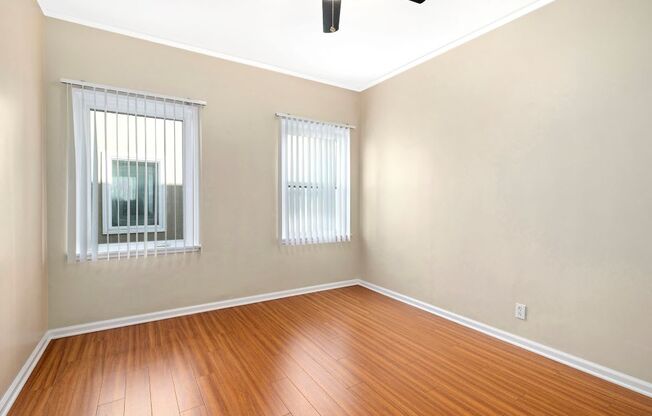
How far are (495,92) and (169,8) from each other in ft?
9.51

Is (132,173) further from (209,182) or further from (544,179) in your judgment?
(544,179)

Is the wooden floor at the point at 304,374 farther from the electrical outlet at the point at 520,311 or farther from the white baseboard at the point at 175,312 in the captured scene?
the electrical outlet at the point at 520,311

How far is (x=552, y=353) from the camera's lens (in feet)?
7.93

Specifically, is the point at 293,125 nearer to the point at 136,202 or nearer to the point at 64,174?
the point at 136,202

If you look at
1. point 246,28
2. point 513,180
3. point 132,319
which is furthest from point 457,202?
point 132,319

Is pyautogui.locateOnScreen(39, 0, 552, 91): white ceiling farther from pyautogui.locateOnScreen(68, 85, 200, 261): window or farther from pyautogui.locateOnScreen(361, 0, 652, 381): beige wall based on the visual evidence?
pyautogui.locateOnScreen(68, 85, 200, 261): window

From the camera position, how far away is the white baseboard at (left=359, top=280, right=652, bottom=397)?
2.03m

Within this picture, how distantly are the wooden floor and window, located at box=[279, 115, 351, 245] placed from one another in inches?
48.3

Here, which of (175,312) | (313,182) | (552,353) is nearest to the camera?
(552,353)

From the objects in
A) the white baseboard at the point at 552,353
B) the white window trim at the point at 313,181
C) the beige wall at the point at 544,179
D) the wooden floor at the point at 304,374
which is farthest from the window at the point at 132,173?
the white baseboard at the point at 552,353

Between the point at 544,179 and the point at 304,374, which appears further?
the point at 544,179

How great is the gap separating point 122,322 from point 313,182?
2490 mm

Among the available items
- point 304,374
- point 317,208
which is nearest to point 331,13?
point 317,208

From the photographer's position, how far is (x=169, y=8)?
262cm
